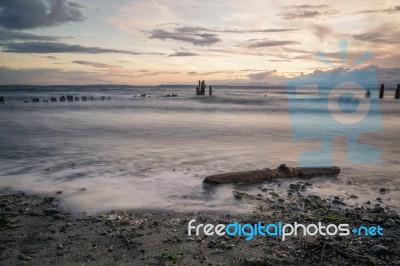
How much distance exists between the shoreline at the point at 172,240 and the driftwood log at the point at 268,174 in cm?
145

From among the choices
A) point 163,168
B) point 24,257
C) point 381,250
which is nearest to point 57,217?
point 24,257

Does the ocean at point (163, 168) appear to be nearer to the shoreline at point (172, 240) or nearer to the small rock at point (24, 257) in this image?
the shoreline at point (172, 240)

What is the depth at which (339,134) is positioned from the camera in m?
16.9

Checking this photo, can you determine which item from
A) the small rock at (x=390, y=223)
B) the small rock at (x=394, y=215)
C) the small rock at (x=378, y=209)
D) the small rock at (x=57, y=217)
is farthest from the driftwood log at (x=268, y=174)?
the small rock at (x=57, y=217)

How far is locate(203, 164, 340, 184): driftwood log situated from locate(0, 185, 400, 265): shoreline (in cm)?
145

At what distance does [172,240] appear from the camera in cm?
454

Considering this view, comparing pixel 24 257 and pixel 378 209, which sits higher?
pixel 24 257

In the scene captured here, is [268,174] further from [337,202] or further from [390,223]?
[390,223]

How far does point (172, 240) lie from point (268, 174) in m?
3.85

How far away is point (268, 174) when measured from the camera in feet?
25.4

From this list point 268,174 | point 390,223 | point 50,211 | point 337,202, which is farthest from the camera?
point 268,174

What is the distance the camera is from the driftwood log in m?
7.37

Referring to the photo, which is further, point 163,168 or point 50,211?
point 163,168

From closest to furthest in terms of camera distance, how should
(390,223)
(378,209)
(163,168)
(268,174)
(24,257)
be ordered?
(24,257) < (390,223) < (378,209) < (268,174) < (163,168)
